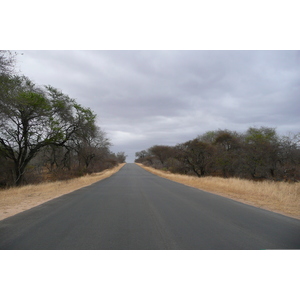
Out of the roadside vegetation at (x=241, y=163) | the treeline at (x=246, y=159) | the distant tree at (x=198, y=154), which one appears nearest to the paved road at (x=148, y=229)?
the roadside vegetation at (x=241, y=163)

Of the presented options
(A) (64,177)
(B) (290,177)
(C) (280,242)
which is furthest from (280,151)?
(C) (280,242)

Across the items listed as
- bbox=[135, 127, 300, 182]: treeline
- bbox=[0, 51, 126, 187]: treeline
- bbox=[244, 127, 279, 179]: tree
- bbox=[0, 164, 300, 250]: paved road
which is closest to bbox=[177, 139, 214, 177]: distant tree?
bbox=[135, 127, 300, 182]: treeline

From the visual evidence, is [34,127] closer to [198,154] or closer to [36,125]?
[36,125]

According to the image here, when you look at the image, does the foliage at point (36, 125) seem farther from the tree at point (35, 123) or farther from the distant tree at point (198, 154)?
the distant tree at point (198, 154)

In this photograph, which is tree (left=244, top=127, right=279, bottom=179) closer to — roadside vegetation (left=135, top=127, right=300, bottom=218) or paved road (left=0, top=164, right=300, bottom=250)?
roadside vegetation (left=135, top=127, right=300, bottom=218)

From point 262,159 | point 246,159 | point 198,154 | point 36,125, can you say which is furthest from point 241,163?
point 36,125

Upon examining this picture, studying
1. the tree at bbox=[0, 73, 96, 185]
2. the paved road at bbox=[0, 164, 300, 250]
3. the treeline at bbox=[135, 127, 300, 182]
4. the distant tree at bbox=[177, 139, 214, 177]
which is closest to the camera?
the paved road at bbox=[0, 164, 300, 250]

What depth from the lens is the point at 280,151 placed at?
100ft

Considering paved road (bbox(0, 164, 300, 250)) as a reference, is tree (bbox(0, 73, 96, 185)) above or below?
above

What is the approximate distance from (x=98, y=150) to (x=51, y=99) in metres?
22.7

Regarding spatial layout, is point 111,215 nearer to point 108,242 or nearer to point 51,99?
point 108,242

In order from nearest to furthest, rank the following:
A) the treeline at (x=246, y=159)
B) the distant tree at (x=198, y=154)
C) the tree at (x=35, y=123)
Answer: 1. the tree at (x=35, y=123)
2. the treeline at (x=246, y=159)
3. the distant tree at (x=198, y=154)

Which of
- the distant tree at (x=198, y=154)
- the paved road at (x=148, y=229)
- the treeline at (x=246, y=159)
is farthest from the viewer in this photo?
the distant tree at (x=198, y=154)

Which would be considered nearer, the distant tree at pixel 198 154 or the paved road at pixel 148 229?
the paved road at pixel 148 229
